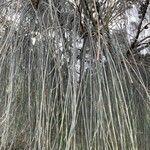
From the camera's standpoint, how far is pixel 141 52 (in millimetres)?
1079

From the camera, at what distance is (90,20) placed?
858 mm

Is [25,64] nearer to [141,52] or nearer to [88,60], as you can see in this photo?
[88,60]

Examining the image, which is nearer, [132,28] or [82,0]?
[82,0]

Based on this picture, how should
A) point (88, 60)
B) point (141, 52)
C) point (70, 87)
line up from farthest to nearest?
point (141, 52)
point (88, 60)
point (70, 87)

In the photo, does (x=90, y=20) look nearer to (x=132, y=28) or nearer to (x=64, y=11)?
(x=64, y=11)

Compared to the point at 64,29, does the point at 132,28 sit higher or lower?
higher

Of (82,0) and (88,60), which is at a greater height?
(82,0)

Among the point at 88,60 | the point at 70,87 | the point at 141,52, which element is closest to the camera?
the point at 70,87

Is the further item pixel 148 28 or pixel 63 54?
pixel 148 28

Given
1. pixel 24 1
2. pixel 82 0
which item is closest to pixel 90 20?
pixel 82 0

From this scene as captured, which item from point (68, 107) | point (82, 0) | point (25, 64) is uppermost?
point (82, 0)

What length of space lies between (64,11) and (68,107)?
0.26 m

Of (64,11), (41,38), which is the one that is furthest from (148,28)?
(41,38)

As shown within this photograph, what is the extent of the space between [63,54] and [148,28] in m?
0.43
